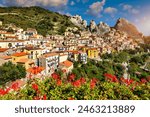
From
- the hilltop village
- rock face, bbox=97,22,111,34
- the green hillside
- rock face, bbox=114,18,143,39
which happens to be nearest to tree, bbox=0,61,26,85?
rock face, bbox=114,18,143,39

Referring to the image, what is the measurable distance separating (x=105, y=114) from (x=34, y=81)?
101 cm

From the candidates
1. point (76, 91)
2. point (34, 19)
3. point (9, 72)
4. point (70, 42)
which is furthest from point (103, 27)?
point (76, 91)

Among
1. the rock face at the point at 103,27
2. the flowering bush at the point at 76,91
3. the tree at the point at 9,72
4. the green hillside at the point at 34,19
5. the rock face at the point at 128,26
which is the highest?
the green hillside at the point at 34,19

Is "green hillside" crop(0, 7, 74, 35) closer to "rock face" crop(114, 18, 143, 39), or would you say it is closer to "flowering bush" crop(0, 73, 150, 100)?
"rock face" crop(114, 18, 143, 39)

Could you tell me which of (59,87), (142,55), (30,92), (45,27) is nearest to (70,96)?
(59,87)

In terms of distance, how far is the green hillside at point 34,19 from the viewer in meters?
26.3

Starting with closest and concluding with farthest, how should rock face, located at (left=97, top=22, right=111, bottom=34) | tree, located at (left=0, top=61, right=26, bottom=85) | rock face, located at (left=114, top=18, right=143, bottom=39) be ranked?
rock face, located at (left=114, top=18, right=143, bottom=39)
tree, located at (left=0, top=61, right=26, bottom=85)
rock face, located at (left=97, top=22, right=111, bottom=34)

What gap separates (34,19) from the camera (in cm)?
2702

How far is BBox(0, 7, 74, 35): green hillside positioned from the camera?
2629 centimetres

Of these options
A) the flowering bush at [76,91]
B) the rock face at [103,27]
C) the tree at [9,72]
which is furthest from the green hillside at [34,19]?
the flowering bush at [76,91]

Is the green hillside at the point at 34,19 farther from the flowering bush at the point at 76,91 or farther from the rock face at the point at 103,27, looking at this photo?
the flowering bush at the point at 76,91

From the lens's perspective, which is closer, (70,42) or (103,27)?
(103,27)

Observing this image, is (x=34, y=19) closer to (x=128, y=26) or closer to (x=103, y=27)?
(x=103, y=27)

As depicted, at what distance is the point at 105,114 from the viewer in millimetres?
2824
